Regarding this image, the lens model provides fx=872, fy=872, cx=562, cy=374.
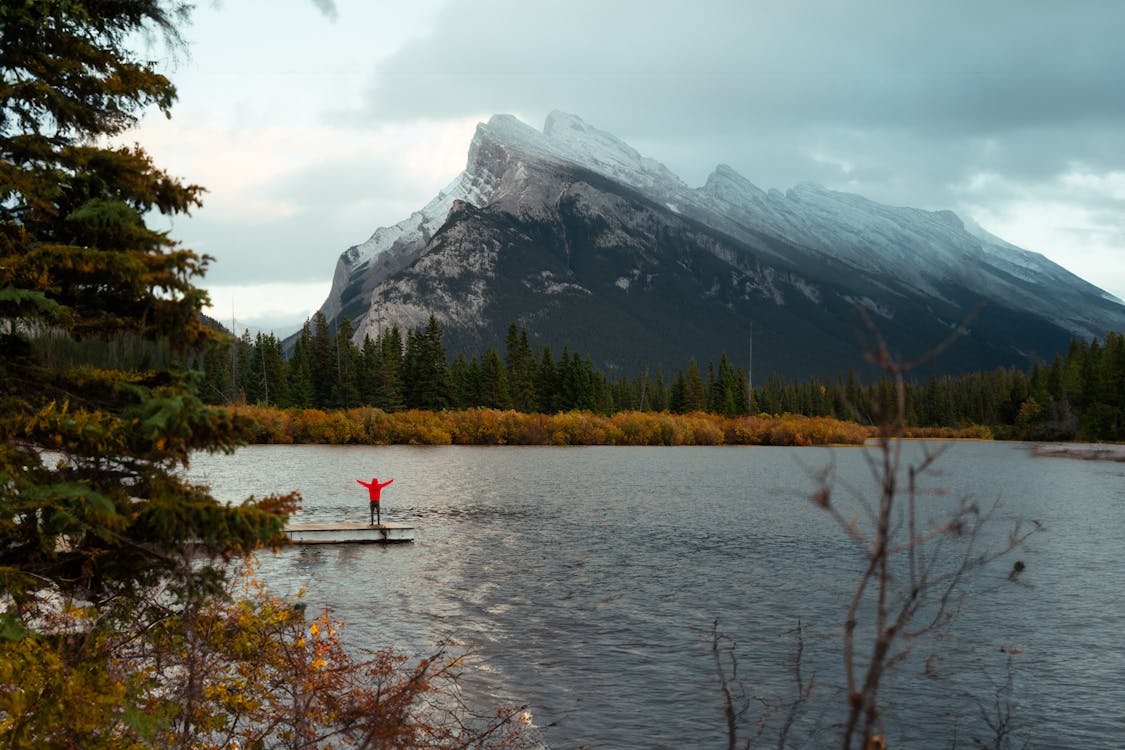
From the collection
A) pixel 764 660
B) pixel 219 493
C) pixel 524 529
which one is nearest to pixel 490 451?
pixel 219 493

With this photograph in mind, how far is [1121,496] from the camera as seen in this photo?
2359 inches

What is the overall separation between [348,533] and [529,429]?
85840mm

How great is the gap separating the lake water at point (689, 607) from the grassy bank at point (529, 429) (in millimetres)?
57147

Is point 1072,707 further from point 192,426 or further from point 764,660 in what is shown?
point 192,426

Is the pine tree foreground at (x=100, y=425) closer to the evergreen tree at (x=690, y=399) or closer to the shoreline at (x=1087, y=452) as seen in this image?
the shoreline at (x=1087, y=452)

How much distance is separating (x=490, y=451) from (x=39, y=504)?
321 feet

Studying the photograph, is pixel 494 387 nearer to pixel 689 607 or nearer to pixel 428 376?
pixel 428 376

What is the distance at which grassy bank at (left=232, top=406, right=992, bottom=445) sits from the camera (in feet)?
381

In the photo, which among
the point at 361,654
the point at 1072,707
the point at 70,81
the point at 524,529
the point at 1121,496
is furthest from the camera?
the point at 1121,496

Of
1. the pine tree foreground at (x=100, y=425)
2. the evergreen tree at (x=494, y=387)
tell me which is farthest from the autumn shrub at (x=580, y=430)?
the pine tree foreground at (x=100, y=425)

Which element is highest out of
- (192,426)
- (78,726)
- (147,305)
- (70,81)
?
(70,81)

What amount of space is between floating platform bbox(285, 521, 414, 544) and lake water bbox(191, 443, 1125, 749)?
64cm

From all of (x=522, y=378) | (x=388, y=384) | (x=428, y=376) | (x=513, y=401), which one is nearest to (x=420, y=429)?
(x=388, y=384)

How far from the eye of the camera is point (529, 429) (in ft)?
403
